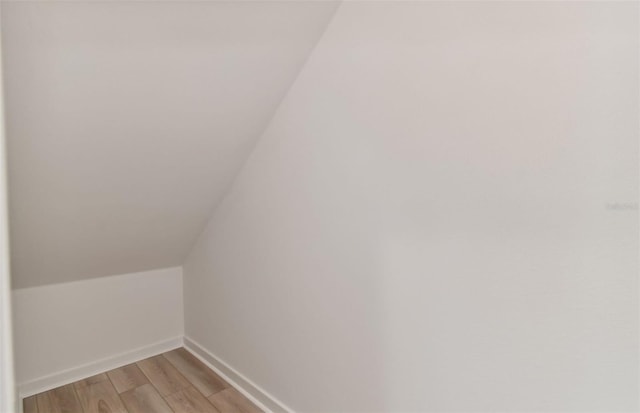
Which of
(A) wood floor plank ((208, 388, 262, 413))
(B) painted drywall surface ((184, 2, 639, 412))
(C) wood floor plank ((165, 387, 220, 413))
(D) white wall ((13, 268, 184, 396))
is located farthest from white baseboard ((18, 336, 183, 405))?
(B) painted drywall surface ((184, 2, 639, 412))

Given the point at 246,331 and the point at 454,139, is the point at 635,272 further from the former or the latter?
the point at 246,331

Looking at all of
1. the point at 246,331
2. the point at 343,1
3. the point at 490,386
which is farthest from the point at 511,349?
the point at 246,331

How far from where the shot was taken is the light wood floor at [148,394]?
5.53ft

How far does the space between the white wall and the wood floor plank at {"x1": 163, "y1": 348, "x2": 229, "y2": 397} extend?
0.49 ft

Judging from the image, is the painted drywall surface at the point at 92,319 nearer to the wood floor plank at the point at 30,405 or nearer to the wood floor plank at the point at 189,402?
the wood floor plank at the point at 30,405

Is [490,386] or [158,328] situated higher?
[490,386]

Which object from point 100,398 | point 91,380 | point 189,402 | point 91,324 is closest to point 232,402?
point 189,402

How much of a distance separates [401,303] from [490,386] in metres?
0.32

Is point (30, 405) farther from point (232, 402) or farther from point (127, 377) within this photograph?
point (232, 402)

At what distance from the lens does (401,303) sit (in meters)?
1.06

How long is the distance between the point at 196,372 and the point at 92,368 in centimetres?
66

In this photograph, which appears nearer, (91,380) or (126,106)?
(126,106)

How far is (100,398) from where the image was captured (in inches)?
69.6

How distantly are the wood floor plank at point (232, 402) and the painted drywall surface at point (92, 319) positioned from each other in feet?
2.59
